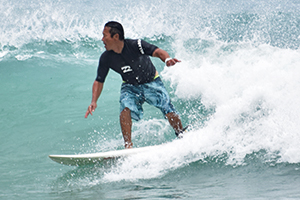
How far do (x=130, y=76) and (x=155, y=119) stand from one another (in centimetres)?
168

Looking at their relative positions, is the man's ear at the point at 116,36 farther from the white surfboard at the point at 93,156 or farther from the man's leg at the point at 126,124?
the white surfboard at the point at 93,156

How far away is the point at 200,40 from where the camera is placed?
9.88 meters

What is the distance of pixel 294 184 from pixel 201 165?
1049 millimetres

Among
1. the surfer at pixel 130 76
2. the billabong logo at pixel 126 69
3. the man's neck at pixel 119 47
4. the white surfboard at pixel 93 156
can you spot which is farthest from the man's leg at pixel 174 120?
the man's neck at pixel 119 47

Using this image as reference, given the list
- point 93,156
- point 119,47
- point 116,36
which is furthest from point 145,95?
point 93,156

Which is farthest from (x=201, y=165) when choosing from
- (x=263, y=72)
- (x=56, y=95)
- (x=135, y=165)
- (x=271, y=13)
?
(x=271, y=13)

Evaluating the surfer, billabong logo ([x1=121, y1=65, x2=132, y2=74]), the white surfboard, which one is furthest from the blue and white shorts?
the white surfboard

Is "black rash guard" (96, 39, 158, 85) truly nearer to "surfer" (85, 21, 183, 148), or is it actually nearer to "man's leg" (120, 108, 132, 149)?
"surfer" (85, 21, 183, 148)

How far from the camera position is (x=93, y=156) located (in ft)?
11.9

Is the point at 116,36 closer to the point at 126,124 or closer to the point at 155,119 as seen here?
the point at 126,124

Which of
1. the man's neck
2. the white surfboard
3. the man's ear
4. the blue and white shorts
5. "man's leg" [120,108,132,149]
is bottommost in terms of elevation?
the white surfboard

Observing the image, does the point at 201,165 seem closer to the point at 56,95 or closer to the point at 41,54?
the point at 56,95

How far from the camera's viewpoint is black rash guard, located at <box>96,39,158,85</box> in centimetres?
360

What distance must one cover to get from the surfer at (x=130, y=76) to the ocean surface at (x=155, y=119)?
1.52 feet
